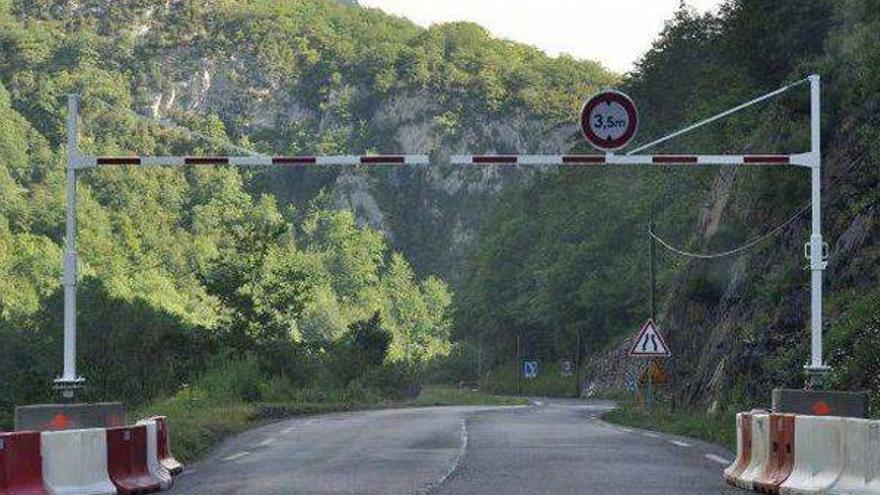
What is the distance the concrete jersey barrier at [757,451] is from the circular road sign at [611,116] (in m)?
3.82

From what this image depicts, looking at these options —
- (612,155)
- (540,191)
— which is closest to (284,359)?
(612,155)

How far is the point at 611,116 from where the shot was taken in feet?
58.0

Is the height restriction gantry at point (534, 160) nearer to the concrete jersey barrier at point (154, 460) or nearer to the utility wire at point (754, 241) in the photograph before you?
the concrete jersey barrier at point (154, 460)

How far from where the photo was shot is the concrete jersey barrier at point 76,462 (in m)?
13.9

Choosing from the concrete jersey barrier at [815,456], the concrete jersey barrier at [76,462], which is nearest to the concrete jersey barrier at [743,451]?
the concrete jersey barrier at [815,456]

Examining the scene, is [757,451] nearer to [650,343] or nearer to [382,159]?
[382,159]

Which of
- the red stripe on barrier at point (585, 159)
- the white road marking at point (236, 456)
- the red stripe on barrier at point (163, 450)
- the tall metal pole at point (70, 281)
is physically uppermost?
the red stripe on barrier at point (585, 159)

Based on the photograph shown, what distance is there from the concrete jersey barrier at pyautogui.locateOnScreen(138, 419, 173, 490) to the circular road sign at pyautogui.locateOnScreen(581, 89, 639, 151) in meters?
6.05

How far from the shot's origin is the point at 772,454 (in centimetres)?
1487

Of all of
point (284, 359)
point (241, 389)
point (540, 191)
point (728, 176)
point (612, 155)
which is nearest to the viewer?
point (612, 155)

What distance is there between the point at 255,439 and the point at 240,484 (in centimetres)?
976

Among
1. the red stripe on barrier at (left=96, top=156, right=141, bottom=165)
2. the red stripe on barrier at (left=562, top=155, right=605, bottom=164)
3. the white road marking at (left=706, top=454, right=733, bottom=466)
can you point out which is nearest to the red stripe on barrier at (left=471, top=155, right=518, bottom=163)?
the red stripe on barrier at (left=562, top=155, right=605, bottom=164)

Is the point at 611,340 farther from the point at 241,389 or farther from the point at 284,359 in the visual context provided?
the point at 241,389

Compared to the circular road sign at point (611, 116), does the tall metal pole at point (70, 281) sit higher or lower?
lower
